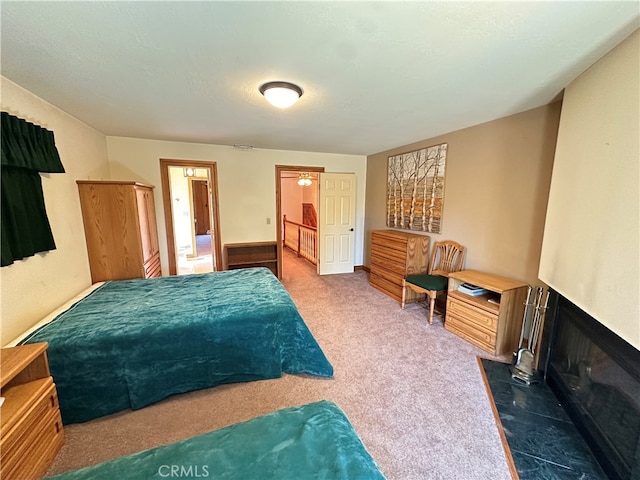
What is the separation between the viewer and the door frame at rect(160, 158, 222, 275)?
399 cm

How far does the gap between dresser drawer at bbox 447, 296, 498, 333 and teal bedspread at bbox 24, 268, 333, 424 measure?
5.34 feet

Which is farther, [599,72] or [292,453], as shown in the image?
[599,72]

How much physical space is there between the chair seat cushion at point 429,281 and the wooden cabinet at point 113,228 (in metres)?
3.35

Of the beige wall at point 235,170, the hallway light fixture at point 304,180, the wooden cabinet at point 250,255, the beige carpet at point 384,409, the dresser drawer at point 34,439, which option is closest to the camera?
the dresser drawer at point 34,439

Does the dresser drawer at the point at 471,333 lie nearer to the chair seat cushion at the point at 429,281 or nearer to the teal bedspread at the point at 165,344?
the chair seat cushion at the point at 429,281

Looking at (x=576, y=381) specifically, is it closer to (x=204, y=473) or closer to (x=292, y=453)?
(x=292, y=453)

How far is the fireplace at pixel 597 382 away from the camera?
129 centimetres

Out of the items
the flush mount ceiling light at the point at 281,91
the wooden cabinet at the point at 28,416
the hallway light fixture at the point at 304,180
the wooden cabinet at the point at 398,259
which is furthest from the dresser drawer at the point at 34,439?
the hallway light fixture at the point at 304,180

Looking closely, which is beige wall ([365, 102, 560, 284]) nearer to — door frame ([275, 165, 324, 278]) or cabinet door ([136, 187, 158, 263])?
door frame ([275, 165, 324, 278])

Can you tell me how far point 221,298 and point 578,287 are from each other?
264 cm

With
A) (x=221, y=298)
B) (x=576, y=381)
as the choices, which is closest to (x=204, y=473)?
(x=221, y=298)

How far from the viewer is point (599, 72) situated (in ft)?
5.15

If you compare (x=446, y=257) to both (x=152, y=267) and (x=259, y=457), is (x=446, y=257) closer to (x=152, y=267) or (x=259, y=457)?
(x=259, y=457)

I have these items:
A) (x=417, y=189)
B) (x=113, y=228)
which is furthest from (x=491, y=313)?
(x=113, y=228)
